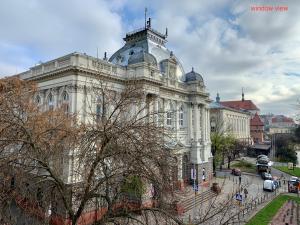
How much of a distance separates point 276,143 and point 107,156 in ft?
274

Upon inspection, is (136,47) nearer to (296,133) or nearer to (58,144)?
(58,144)

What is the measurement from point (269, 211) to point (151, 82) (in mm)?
17985

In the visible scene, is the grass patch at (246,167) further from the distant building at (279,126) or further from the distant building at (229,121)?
the distant building at (279,126)

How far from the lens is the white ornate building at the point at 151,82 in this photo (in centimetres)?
2562

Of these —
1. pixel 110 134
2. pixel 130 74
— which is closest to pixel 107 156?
pixel 110 134

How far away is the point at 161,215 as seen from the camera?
9438 mm

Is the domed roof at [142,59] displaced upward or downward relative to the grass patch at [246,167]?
upward

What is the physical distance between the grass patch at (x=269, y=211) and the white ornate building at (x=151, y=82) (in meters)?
8.02

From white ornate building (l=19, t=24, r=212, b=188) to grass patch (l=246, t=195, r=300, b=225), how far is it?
8019mm

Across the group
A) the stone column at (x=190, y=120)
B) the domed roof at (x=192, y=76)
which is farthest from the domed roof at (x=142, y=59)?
the stone column at (x=190, y=120)

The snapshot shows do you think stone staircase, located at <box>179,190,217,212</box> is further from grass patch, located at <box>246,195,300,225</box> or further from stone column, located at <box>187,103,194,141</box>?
stone column, located at <box>187,103,194,141</box>

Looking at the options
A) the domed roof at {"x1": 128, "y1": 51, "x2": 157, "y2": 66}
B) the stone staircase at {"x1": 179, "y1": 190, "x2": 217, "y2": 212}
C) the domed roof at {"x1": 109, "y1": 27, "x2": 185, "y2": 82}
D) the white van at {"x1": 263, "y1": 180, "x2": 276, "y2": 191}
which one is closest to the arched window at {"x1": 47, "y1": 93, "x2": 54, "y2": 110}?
the domed roof at {"x1": 128, "y1": 51, "x2": 157, "y2": 66}

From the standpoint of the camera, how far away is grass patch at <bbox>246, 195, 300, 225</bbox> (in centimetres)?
2508

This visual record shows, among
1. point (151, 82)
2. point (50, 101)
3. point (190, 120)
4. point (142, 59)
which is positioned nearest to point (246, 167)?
point (190, 120)
